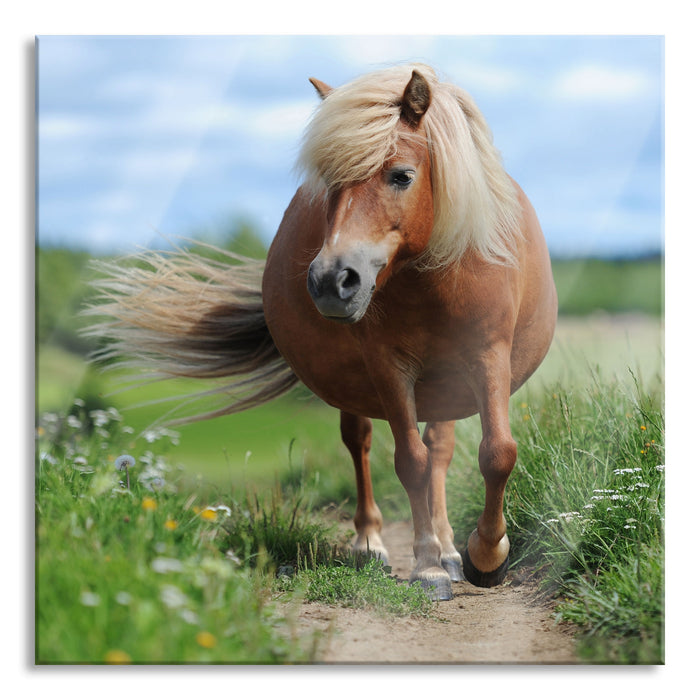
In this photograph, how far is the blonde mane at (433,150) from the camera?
2.85 m

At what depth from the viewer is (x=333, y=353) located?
3.74 m

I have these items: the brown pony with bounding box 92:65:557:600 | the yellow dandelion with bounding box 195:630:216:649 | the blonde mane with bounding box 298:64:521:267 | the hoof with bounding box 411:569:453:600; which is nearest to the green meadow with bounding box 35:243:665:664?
the yellow dandelion with bounding box 195:630:216:649

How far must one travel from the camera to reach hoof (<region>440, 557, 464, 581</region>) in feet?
12.8

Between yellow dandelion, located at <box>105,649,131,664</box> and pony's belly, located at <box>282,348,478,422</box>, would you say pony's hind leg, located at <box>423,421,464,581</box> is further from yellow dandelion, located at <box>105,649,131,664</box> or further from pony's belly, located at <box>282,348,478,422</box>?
yellow dandelion, located at <box>105,649,131,664</box>

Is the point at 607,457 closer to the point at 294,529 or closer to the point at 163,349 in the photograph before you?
the point at 294,529

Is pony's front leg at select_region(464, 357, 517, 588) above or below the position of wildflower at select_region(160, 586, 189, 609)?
above

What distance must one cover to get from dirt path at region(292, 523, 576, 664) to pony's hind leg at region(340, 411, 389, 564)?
0.81 m

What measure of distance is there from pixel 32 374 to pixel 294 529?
1.43 meters

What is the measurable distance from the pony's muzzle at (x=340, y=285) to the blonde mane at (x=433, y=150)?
0.31 meters

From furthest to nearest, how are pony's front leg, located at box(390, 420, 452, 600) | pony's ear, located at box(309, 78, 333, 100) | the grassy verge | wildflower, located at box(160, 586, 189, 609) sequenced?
pony's front leg, located at box(390, 420, 452, 600)
pony's ear, located at box(309, 78, 333, 100)
the grassy verge
wildflower, located at box(160, 586, 189, 609)

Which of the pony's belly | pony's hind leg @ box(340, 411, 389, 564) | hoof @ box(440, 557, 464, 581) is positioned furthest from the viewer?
pony's hind leg @ box(340, 411, 389, 564)
